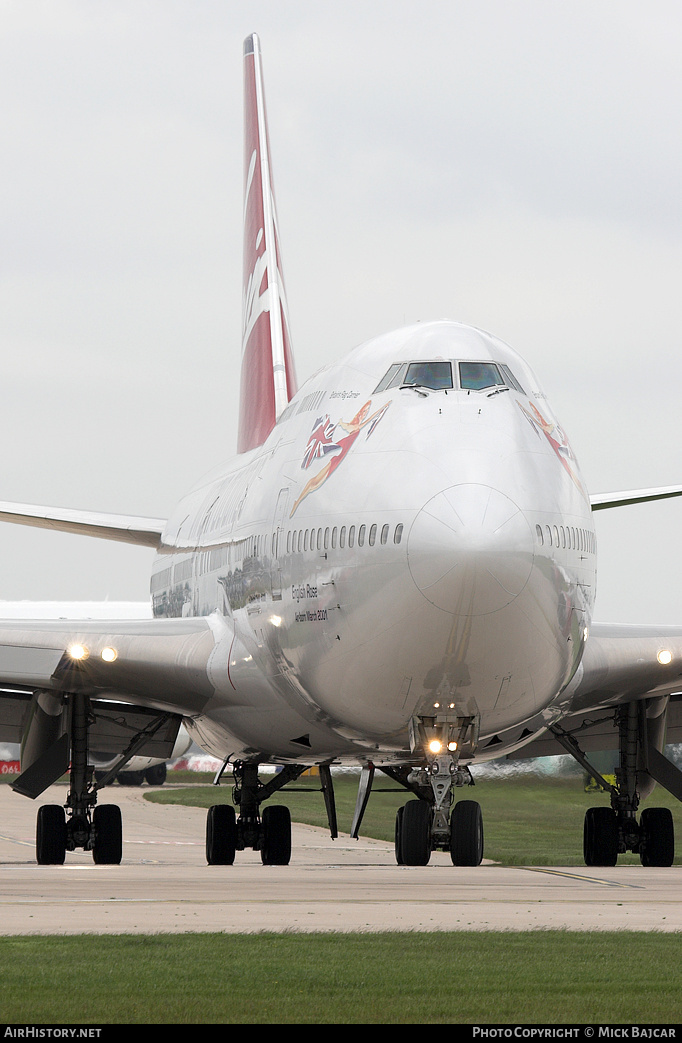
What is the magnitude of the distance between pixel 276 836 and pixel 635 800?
5.62 m

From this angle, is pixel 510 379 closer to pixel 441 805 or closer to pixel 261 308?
pixel 441 805

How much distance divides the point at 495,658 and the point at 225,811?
32.4 ft

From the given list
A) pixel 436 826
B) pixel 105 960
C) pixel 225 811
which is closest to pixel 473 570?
pixel 436 826

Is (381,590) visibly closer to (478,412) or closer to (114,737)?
(478,412)

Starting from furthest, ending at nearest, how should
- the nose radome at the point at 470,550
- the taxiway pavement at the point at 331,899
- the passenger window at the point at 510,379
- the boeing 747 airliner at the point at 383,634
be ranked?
the passenger window at the point at 510,379
the boeing 747 airliner at the point at 383,634
the nose radome at the point at 470,550
the taxiway pavement at the point at 331,899

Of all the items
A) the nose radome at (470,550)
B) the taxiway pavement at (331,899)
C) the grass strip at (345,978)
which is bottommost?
the grass strip at (345,978)

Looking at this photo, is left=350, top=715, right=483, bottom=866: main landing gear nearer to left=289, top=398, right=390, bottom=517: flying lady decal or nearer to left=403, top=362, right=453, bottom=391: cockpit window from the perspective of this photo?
left=289, top=398, right=390, bottom=517: flying lady decal

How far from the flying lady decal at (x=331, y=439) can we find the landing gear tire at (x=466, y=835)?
3.95m

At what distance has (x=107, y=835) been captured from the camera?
77.1 ft

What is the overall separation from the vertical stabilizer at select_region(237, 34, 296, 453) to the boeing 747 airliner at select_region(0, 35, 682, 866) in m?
5.61

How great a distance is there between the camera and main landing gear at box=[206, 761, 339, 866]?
84.1 ft

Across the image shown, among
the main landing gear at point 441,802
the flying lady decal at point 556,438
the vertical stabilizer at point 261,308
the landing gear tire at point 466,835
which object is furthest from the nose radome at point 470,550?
the vertical stabilizer at point 261,308

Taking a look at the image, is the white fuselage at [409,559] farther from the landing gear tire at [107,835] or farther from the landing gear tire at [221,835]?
the landing gear tire at [221,835]

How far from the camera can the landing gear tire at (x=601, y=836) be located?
23.9 metres
